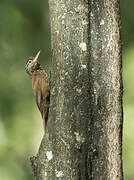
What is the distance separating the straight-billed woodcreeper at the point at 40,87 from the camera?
428 centimetres

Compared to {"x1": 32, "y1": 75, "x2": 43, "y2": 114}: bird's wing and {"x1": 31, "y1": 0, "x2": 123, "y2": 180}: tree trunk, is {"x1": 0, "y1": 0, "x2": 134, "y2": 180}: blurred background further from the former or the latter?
{"x1": 31, "y1": 0, "x2": 123, "y2": 180}: tree trunk

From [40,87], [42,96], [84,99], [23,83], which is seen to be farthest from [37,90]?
[23,83]

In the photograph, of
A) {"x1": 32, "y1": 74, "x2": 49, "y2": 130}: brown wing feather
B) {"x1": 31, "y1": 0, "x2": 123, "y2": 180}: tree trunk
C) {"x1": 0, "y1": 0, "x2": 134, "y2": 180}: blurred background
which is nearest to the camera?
{"x1": 31, "y1": 0, "x2": 123, "y2": 180}: tree trunk

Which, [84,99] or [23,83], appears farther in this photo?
[23,83]

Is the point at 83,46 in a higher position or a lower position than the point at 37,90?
lower

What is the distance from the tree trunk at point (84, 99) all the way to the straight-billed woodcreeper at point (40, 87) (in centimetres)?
41

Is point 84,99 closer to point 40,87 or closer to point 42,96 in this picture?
point 42,96

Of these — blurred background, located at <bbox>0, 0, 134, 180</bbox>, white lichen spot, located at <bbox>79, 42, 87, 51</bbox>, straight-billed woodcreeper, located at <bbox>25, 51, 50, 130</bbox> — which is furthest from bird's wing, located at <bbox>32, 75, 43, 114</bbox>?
blurred background, located at <bbox>0, 0, 134, 180</bbox>

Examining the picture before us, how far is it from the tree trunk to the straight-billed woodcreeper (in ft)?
1.34

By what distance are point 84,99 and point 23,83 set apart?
25.6 ft

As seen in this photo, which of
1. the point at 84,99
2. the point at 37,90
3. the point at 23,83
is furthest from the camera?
A: the point at 23,83

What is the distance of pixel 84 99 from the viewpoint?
3.74 m

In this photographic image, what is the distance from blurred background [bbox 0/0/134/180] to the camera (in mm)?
10148

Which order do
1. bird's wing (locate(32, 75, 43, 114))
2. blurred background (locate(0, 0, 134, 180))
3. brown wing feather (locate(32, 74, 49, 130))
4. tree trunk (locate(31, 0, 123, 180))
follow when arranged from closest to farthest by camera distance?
tree trunk (locate(31, 0, 123, 180))
brown wing feather (locate(32, 74, 49, 130))
bird's wing (locate(32, 75, 43, 114))
blurred background (locate(0, 0, 134, 180))
